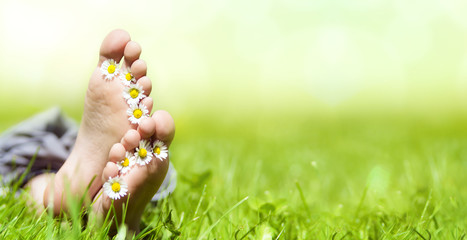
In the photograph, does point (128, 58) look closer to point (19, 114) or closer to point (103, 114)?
point (103, 114)

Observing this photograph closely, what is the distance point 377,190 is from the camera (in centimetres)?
172

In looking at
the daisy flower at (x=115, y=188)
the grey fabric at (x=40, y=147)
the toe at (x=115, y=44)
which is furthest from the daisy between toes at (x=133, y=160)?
the grey fabric at (x=40, y=147)

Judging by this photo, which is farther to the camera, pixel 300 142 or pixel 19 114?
pixel 19 114

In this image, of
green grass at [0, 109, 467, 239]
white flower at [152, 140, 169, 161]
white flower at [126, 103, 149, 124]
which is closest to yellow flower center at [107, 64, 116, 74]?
white flower at [126, 103, 149, 124]

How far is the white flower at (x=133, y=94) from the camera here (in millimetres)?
1110

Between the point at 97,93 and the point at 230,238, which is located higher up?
the point at 97,93

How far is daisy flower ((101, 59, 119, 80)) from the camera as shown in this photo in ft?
3.78

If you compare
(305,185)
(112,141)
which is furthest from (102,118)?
(305,185)

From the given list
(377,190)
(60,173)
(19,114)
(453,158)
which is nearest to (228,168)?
(377,190)

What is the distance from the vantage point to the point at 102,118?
116 centimetres

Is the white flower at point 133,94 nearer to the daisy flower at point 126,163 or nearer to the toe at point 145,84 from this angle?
the toe at point 145,84

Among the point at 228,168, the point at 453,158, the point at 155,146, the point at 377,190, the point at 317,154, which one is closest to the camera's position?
the point at 155,146

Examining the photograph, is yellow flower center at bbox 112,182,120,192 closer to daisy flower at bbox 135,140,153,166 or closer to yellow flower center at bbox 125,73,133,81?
daisy flower at bbox 135,140,153,166

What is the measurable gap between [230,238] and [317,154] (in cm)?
193
